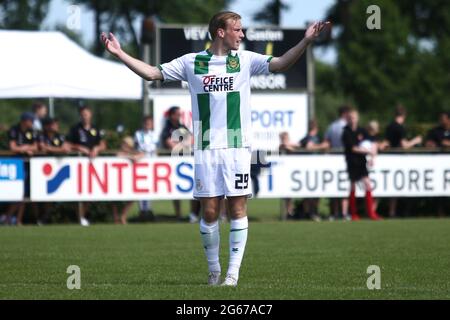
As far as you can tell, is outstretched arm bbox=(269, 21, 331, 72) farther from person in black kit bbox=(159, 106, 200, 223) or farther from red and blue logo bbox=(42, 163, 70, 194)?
red and blue logo bbox=(42, 163, 70, 194)

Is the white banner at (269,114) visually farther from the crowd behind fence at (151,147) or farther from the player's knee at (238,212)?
the player's knee at (238,212)

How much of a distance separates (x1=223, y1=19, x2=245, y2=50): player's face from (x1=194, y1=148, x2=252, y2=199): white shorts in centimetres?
96

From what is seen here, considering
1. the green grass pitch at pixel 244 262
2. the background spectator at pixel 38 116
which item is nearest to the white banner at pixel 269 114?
the background spectator at pixel 38 116

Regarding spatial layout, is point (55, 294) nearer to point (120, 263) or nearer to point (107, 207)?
point (120, 263)

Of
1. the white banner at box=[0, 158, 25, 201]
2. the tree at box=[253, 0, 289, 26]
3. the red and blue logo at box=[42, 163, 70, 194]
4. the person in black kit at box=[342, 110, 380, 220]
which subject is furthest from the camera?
the tree at box=[253, 0, 289, 26]

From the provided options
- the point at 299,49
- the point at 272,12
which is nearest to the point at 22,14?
the point at 272,12

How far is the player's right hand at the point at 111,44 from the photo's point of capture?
9.95m

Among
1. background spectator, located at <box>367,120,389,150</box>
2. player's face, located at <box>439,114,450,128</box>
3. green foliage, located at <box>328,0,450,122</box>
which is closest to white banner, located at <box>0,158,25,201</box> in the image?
background spectator, located at <box>367,120,389,150</box>

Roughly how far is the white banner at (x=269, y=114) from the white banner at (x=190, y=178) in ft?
5.87

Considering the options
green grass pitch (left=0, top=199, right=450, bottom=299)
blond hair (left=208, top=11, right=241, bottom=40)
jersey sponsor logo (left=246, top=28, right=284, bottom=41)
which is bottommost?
green grass pitch (left=0, top=199, right=450, bottom=299)

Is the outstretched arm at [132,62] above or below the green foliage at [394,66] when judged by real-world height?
below

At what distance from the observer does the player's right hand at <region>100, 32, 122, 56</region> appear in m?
9.95
